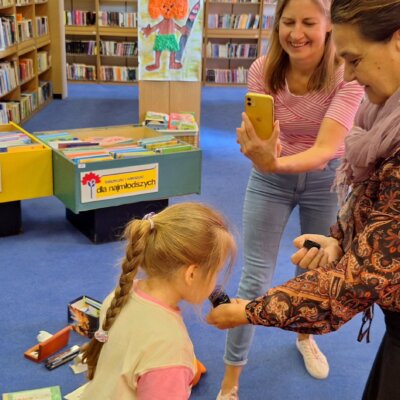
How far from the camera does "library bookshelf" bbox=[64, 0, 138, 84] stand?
30.1ft

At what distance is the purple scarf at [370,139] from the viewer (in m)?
1.06

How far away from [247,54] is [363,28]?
891cm

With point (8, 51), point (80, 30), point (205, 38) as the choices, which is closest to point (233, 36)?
point (205, 38)

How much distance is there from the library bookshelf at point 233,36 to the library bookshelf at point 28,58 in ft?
9.28

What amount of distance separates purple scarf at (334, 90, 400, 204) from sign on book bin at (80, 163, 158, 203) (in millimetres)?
2031

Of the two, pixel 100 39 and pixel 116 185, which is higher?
pixel 100 39

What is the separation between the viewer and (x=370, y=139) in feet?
3.70

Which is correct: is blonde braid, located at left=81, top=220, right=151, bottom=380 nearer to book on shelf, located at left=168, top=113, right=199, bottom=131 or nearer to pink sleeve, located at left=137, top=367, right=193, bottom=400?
pink sleeve, located at left=137, top=367, right=193, bottom=400

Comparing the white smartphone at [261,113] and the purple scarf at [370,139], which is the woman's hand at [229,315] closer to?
the purple scarf at [370,139]

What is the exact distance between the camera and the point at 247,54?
962cm

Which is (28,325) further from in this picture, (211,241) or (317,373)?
(211,241)

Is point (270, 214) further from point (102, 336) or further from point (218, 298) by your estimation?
point (102, 336)

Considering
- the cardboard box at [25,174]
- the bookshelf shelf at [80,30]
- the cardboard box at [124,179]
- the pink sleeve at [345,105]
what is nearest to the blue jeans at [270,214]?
the pink sleeve at [345,105]

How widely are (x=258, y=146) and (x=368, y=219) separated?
633 millimetres
